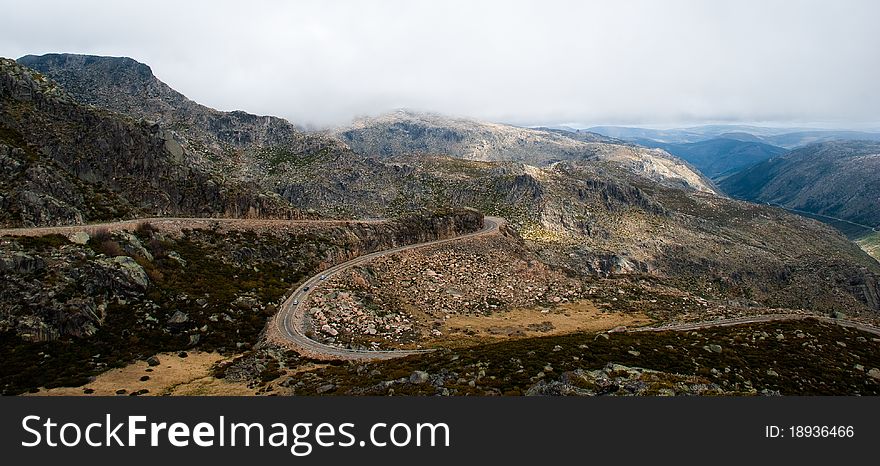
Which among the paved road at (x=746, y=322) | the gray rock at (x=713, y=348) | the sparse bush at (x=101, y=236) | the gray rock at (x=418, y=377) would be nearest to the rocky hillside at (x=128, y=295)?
the sparse bush at (x=101, y=236)

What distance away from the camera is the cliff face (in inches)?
3307

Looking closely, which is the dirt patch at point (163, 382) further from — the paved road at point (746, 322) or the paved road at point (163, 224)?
the paved road at point (746, 322)

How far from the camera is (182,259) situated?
242ft

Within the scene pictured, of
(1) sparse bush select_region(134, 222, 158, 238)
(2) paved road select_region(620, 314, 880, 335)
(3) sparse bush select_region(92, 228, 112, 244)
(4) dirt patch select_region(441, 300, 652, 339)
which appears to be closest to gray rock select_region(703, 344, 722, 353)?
(2) paved road select_region(620, 314, 880, 335)

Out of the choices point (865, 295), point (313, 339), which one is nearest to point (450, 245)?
point (313, 339)

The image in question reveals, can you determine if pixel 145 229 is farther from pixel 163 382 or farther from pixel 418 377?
pixel 418 377

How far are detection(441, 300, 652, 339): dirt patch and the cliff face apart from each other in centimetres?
6027

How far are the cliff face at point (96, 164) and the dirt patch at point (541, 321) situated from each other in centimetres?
6027

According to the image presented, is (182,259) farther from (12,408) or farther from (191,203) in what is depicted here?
(12,408)

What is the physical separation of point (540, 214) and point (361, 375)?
164 m

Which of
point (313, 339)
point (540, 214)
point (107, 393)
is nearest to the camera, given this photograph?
point (107, 393)

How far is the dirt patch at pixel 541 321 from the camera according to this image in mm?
71938

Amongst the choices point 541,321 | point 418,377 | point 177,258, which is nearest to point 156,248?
point 177,258

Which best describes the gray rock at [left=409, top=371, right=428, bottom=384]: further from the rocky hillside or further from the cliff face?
the cliff face
